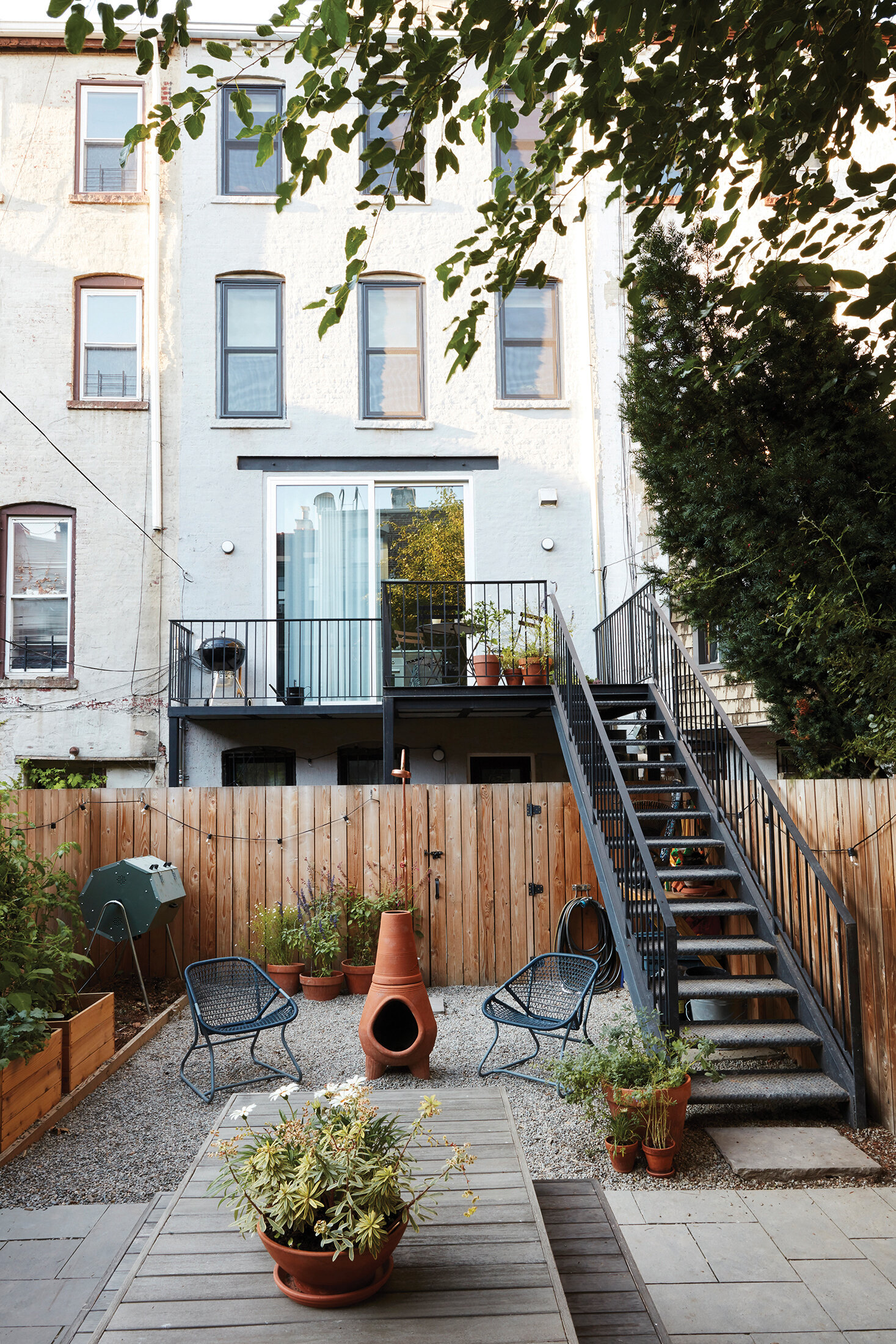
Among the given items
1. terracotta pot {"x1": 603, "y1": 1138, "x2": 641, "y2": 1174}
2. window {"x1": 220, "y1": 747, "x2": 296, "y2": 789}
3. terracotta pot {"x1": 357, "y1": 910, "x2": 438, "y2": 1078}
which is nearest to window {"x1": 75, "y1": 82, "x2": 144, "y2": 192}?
window {"x1": 220, "y1": 747, "x2": 296, "y2": 789}

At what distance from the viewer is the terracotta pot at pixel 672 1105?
4.68m

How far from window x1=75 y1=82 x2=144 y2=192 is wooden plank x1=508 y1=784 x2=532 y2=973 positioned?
916 centimetres

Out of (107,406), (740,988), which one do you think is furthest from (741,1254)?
(107,406)

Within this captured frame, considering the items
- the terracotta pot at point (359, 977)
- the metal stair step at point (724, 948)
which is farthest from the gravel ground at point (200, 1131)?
the terracotta pot at point (359, 977)

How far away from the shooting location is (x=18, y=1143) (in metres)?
5.01

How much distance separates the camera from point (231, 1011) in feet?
21.5

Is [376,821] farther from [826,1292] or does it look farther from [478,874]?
[826,1292]

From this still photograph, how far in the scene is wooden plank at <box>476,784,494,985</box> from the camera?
861 centimetres

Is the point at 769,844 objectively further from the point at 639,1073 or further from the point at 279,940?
the point at 279,940

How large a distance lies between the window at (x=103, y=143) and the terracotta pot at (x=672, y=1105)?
1179cm

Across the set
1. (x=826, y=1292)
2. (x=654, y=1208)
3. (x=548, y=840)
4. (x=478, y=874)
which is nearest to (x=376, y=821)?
(x=478, y=874)

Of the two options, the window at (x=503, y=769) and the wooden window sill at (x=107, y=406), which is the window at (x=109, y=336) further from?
the window at (x=503, y=769)

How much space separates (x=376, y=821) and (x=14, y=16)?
419 inches

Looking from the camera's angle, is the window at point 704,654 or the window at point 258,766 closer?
the window at point 704,654
